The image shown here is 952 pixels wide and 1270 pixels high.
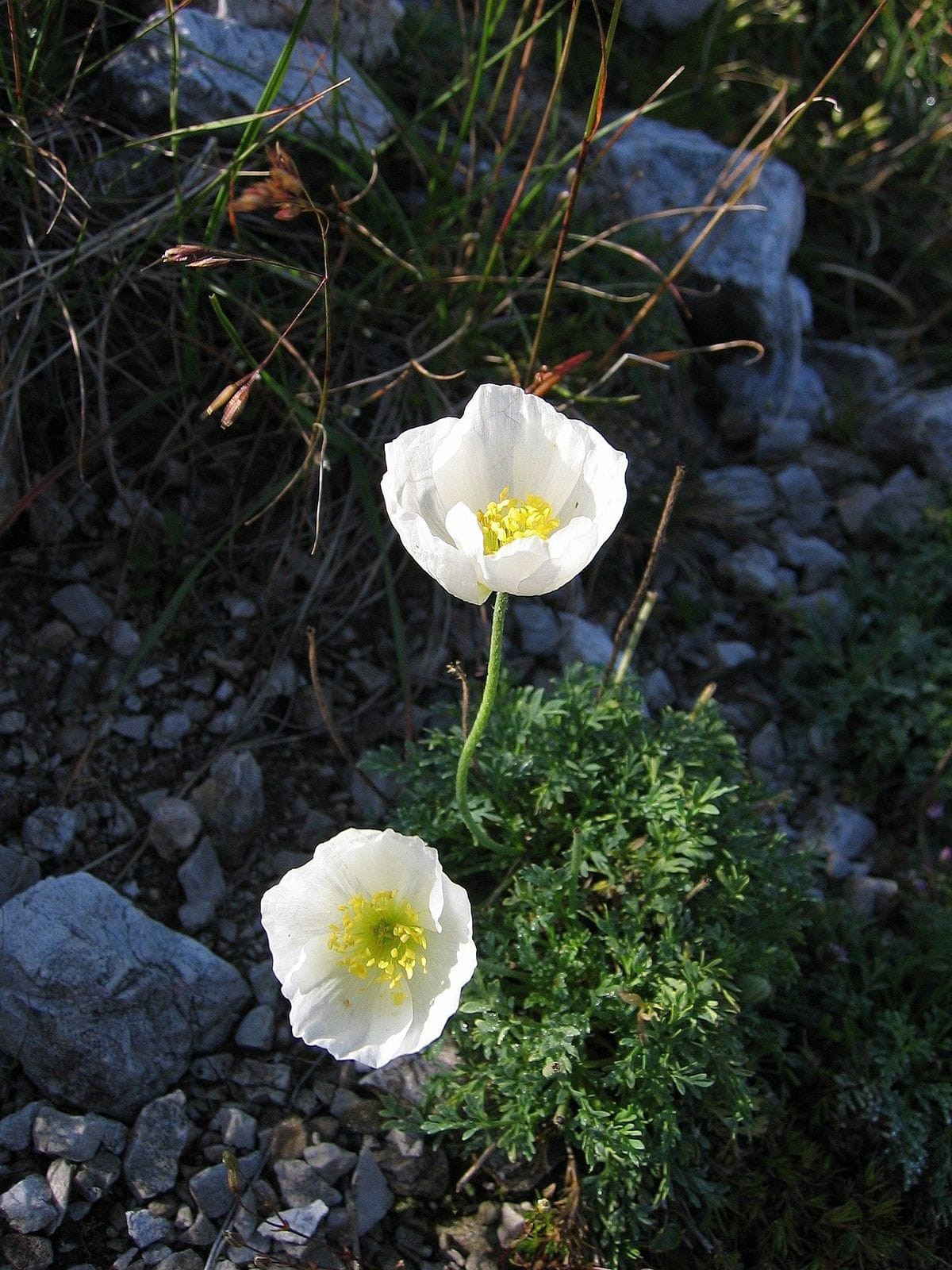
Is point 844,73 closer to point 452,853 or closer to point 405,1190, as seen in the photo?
point 452,853

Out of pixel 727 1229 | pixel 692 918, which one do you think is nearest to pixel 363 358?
pixel 692 918

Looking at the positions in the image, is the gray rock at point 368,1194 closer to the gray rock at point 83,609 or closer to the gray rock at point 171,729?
the gray rock at point 171,729

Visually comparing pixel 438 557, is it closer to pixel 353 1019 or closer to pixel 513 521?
pixel 513 521

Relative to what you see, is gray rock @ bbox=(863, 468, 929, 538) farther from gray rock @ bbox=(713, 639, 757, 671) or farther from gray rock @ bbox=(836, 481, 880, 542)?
gray rock @ bbox=(713, 639, 757, 671)

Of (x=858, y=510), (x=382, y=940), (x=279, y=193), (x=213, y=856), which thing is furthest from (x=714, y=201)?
(x=382, y=940)

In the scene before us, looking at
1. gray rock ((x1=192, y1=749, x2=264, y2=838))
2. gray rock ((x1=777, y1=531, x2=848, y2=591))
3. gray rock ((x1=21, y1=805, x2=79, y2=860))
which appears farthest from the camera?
gray rock ((x1=777, y1=531, x2=848, y2=591))

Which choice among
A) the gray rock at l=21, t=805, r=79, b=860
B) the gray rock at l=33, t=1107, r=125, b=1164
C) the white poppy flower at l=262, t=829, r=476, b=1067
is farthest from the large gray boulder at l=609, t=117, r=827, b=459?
the gray rock at l=33, t=1107, r=125, b=1164

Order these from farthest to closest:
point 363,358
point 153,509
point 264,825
→ point 363,358 → point 153,509 → point 264,825

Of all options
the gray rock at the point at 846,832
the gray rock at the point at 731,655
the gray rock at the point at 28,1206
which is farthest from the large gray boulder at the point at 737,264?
the gray rock at the point at 28,1206
